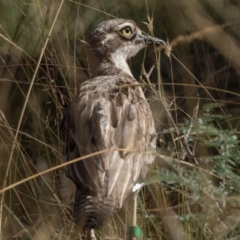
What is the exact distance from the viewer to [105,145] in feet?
13.7

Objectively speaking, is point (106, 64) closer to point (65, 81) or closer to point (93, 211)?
point (65, 81)

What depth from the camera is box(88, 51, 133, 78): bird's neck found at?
17.3 ft

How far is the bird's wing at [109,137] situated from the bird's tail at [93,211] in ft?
0.13

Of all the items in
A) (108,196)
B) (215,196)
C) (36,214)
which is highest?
(215,196)

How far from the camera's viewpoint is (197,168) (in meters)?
3.29

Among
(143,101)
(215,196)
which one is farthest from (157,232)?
(215,196)

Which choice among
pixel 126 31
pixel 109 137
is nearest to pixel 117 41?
pixel 126 31

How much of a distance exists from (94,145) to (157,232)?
18.6 inches

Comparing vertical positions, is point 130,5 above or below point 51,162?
above

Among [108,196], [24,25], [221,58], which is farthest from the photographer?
[221,58]

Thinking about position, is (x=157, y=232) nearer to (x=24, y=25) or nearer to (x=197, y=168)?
(x=197, y=168)

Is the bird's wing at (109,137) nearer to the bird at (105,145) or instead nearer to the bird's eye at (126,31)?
the bird at (105,145)

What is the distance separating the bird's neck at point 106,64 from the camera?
208 inches

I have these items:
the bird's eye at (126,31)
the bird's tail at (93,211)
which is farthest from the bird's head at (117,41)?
the bird's tail at (93,211)
